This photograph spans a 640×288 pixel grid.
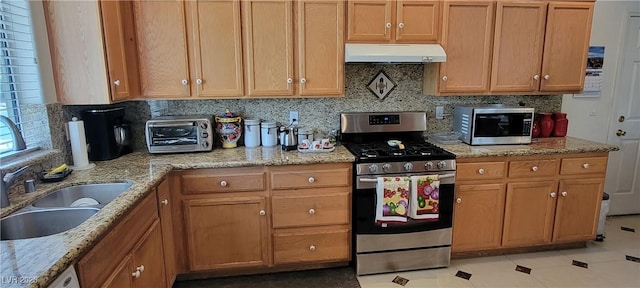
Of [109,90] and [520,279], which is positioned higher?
[109,90]

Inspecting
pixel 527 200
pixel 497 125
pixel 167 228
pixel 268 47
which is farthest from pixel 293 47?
pixel 527 200

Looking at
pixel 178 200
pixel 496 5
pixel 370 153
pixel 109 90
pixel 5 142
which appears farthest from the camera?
pixel 496 5

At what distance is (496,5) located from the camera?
2789 millimetres

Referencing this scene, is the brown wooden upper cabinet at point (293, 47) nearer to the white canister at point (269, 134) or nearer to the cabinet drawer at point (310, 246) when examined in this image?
the white canister at point (269, 134)

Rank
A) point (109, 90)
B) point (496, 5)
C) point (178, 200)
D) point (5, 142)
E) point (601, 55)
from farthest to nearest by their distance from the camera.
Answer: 1. point (601, 55)
2. point (496, 5)
3. point (178, 200)
4. point (109, 90)
5. point (5, 142)

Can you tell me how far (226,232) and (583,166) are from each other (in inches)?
108

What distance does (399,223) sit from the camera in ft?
8.48

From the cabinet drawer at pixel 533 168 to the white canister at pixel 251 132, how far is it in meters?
1.94

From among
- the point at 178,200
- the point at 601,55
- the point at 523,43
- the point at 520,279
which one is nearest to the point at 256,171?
the point at 178,200

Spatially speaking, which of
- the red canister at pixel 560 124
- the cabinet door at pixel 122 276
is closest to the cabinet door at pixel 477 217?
the red canister at pixel 560 124

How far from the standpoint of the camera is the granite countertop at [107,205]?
1133 mm

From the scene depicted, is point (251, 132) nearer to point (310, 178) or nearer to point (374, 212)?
point (310, 178)

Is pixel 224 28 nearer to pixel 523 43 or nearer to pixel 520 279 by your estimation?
pixel 523 43

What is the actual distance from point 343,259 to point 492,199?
1.22m
